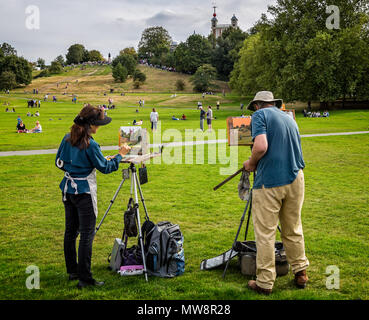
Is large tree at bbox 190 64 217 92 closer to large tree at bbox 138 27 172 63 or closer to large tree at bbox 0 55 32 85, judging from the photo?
large tree at bbox 0 55 32 85

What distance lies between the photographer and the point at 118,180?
10969 millimetres

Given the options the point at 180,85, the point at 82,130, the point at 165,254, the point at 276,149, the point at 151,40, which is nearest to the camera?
the point at 276,149

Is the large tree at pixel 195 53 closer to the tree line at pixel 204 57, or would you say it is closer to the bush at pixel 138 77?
the tree line at pixel 204 57

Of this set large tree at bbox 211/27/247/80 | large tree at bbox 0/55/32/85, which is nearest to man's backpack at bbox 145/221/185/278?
large tree at bbox 0/55/32/85

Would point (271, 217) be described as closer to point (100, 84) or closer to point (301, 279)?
point (301, 279)

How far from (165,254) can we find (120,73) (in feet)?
312

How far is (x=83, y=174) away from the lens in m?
4.39

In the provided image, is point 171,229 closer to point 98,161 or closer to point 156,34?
point 98,161

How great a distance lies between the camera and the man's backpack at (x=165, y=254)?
484 centimetres

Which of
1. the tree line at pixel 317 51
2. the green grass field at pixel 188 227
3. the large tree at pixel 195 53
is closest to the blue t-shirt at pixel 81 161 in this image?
the green grass field at pixel 188 227

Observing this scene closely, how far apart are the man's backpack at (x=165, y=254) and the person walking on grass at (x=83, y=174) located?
0.78 metres

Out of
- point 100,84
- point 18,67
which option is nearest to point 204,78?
point 100,84

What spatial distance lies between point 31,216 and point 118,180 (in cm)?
364
